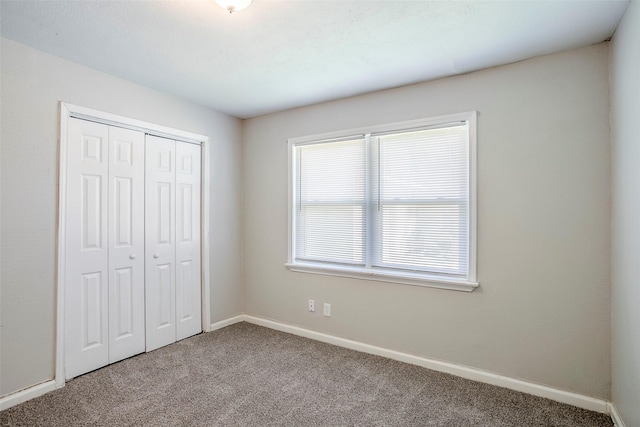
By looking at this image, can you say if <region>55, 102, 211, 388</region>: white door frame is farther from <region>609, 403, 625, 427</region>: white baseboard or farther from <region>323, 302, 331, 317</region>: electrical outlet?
<region>609, 403, 625, 427</region>: white baseboard

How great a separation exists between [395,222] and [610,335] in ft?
5.38

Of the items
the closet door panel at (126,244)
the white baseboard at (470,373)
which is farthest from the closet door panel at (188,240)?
the white baseboard at (470,373)

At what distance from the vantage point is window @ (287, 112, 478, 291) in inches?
108

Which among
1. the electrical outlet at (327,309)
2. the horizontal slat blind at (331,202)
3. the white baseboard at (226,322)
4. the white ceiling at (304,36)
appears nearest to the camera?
the white ceiling at (304,36)

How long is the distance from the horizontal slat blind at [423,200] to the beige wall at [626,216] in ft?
2.98

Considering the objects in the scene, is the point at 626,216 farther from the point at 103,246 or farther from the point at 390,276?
the point at 103,246

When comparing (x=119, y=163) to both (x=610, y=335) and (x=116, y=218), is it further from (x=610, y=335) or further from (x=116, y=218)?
(x=610, y=335)

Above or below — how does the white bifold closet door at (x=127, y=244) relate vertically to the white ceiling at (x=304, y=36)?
below

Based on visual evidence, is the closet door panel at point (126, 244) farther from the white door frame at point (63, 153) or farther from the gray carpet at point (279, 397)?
the gray carpet at point (279, 397)

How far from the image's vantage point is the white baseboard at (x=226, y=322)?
12.1 ft

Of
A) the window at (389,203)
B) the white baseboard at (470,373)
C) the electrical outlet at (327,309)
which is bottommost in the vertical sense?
the white baseboard at (470,373)

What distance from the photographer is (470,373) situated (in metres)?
2.64

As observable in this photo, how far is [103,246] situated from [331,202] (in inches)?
81.1

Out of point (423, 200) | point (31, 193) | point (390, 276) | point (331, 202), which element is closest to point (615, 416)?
point (390, 276)
